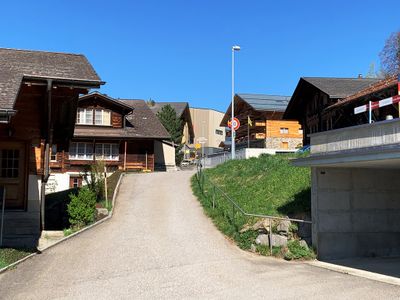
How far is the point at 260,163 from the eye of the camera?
23469 mm

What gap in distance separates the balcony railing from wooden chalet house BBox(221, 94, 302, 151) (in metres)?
35.3

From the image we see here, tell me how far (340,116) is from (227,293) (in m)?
23.3

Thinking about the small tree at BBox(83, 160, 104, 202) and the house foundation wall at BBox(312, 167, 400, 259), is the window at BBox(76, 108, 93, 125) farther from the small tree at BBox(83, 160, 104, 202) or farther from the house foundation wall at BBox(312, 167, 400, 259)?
the house foundation wall at BBox(312, 167, 400, 259)

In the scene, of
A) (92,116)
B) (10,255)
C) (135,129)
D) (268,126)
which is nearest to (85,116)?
(92,116)

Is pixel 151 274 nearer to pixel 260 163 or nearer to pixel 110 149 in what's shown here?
pixel 260 163

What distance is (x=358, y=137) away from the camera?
11.6 m

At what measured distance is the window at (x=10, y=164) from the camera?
15.0 m

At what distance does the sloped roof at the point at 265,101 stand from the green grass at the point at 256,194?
102 ft

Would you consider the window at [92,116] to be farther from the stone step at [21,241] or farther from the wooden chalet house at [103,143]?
the stone step at [21,241]

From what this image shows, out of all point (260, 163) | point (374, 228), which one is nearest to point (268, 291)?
point (374, 228)

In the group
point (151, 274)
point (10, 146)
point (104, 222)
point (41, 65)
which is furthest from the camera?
point (104, 222)

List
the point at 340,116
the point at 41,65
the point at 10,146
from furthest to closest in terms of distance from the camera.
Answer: the point at 340,116
the point at 10,146
the point at 41,65

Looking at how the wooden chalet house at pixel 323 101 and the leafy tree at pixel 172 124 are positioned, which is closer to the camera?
the wooden chalet house at pixel 323 101

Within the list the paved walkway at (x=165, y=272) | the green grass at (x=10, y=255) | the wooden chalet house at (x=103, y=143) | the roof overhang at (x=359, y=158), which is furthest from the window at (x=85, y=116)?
the roof overhang at (x=359, y=158)
